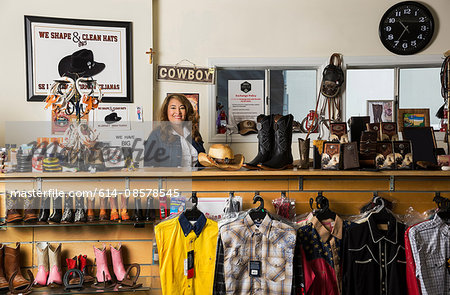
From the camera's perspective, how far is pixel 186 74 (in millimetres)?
3547

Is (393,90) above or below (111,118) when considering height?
above

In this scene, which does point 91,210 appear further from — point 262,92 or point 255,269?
point 262,92

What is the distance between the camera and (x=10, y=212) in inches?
114

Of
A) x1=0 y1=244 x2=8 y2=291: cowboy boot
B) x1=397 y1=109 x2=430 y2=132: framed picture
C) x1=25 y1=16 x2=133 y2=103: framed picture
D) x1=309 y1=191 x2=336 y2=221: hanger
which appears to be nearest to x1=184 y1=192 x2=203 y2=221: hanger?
x1=309 y1=191 x2=336 y2=221: hanger

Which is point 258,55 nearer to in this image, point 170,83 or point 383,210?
point 170,83

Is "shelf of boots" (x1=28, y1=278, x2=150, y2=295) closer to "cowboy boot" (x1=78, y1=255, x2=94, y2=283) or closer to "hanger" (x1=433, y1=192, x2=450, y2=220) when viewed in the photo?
"cowboy boot" (x1=78, y1=255, x2=94, y2=283)

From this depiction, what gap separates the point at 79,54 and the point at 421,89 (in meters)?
3.04

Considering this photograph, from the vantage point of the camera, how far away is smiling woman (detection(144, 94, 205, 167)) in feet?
10.2

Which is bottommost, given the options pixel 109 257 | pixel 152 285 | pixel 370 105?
pixel 152 285

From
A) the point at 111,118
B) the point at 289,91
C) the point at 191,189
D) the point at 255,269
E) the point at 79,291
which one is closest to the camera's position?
the point at 255,269

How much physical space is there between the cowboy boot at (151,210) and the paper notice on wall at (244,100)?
106 centimetres

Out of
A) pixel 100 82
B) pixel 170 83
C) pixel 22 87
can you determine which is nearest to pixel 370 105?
pixel 170 83

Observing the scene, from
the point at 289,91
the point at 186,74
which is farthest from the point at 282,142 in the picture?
the point at 186,74

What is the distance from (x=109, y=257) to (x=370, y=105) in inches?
102
